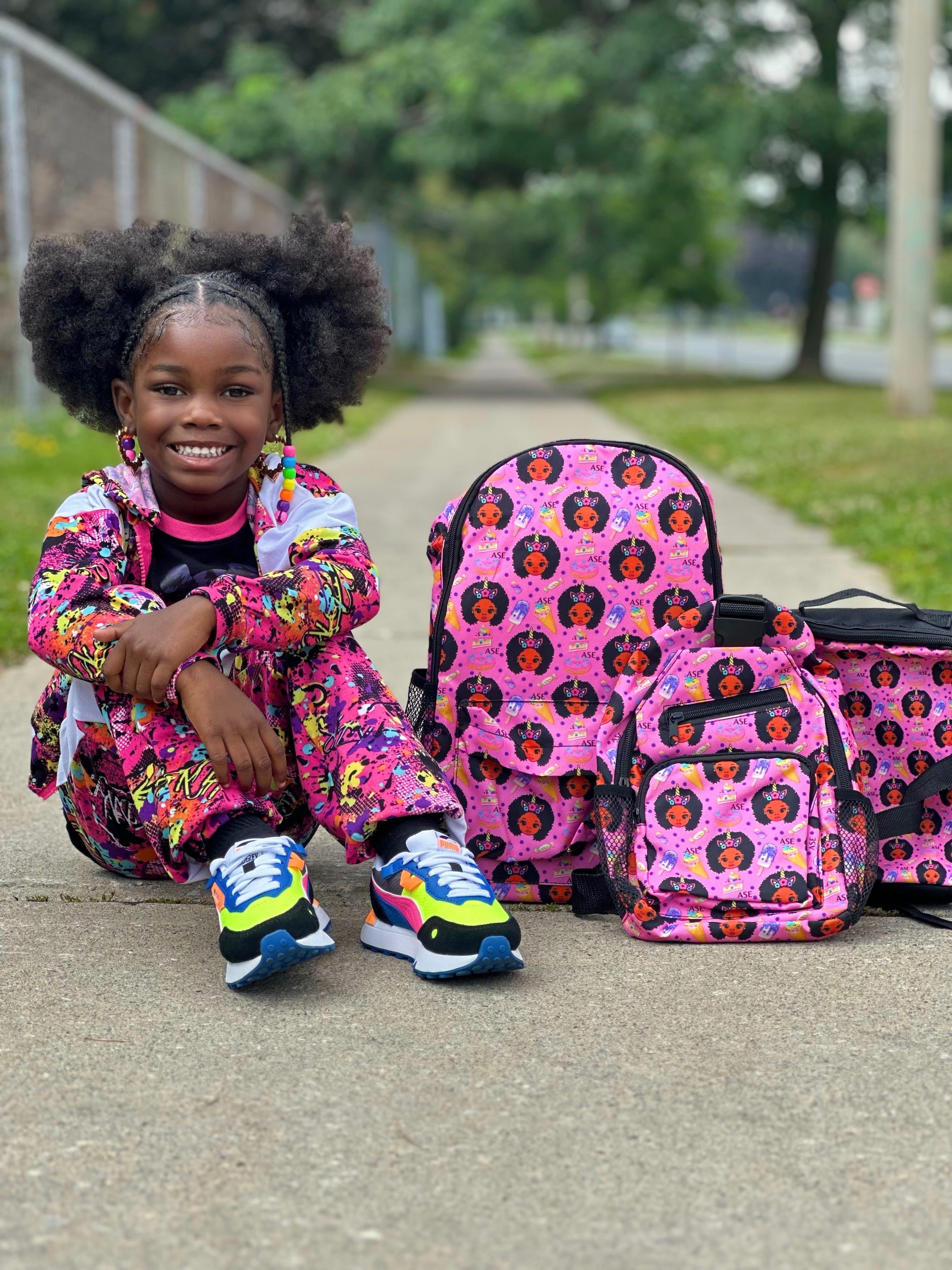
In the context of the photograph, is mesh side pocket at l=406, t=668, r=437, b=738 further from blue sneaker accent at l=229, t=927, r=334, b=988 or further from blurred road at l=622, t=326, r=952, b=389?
blurred road at l=622, t=326, r=952, b=389

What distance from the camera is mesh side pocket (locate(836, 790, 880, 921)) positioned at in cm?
263

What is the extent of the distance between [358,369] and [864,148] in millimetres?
18038

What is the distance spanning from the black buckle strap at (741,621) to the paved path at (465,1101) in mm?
534

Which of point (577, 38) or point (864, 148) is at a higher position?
point (577, 38)

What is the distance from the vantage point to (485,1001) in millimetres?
2404

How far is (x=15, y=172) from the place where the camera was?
9.38 meters

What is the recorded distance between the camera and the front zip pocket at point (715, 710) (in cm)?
271

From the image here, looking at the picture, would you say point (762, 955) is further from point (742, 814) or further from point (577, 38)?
point (577, 38)

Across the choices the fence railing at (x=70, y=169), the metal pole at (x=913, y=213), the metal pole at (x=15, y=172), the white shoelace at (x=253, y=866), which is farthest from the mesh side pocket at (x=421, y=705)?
the metal pole at (x=913, y=213)

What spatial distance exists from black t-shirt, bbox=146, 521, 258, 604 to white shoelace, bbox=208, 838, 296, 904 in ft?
1.73

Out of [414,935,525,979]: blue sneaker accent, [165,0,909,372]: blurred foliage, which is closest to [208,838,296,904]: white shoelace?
[414,935,525,979]: blue sneaker accent

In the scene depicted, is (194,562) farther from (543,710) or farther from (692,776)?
(692,776)

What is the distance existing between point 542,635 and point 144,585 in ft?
2.37

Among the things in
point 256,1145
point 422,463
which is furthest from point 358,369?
point 422,463
